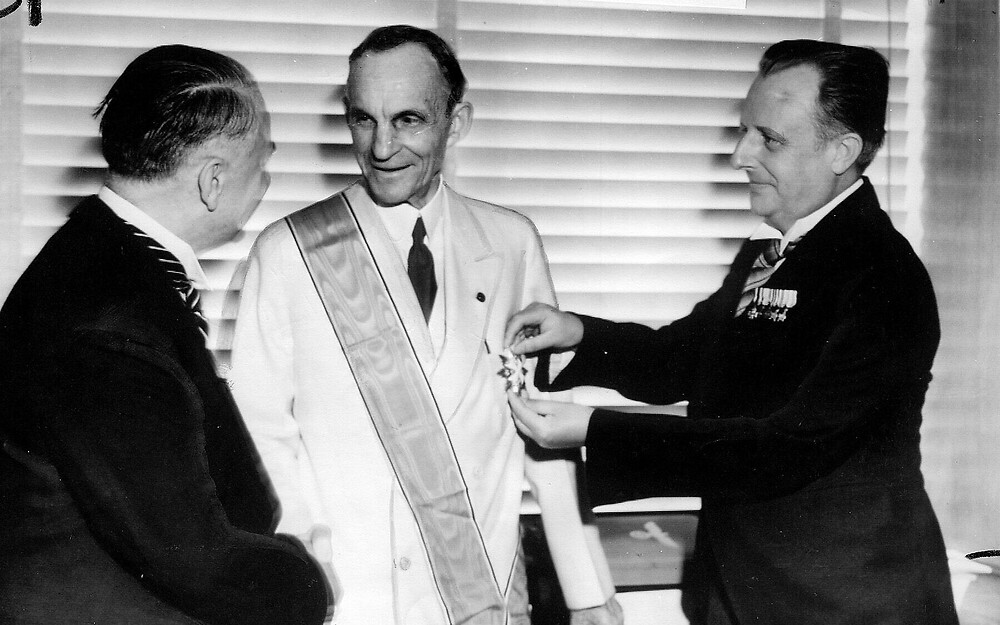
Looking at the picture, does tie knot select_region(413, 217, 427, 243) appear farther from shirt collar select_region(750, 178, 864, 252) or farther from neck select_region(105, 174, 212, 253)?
shirt collar select_region(750, 178, 864, 252)

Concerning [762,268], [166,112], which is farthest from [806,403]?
[166,112]

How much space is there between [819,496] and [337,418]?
906 millimetres

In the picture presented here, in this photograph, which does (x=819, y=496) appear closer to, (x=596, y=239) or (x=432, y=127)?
(x=596, y=239)

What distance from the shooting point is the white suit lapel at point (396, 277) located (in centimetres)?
149

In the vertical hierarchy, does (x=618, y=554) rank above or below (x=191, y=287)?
below

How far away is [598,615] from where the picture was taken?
1.54 metres

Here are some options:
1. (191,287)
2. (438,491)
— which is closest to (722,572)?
(438,491)

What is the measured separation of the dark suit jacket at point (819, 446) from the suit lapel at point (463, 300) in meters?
0.20

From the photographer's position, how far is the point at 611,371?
163 cm

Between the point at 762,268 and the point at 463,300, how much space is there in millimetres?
604

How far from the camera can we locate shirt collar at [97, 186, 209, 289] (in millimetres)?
1318

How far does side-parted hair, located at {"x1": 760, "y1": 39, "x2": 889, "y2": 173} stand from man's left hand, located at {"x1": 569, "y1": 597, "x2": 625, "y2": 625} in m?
0.98

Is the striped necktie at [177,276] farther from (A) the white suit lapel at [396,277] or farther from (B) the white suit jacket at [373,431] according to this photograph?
(A) the white suit lapel at [396,277]

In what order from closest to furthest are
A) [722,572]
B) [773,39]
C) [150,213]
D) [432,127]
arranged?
[150,213] < [432,127] < [722,572] < [773,39]
